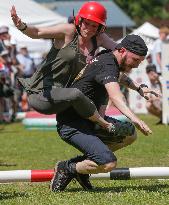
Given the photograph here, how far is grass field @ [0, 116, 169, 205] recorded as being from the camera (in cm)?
662

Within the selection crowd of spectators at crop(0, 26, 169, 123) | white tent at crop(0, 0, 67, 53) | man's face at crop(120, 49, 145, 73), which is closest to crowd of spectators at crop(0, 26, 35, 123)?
crowd of spectators at crop(0, 26, 169, 123)

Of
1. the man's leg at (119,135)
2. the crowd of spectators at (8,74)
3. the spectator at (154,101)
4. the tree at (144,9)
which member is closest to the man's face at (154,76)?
the spectator at (154,101)

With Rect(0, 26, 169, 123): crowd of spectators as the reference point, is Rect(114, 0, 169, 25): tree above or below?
below

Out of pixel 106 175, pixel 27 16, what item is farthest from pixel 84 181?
pixel 27 16

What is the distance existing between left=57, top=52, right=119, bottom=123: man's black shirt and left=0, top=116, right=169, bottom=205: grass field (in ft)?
2.39

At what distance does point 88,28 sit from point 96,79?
1.54 feet

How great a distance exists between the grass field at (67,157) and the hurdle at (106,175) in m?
0.12

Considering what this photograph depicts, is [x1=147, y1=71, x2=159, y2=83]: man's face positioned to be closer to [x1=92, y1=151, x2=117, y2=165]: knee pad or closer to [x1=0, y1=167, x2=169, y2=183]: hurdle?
[x1=0, y1=167, x2=169, y2=183]: hurdle

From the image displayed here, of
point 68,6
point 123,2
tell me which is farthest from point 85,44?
point 123,2

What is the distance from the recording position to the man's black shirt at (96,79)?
676 cm

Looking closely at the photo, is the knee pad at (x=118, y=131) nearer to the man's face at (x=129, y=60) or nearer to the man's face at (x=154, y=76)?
the man's face at (x=129, y=60)

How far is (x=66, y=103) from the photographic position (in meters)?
6.86

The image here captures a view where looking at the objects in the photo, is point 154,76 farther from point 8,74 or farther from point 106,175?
point 106,175

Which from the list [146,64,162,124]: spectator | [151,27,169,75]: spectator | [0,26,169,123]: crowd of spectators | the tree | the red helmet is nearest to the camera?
the red helmet
